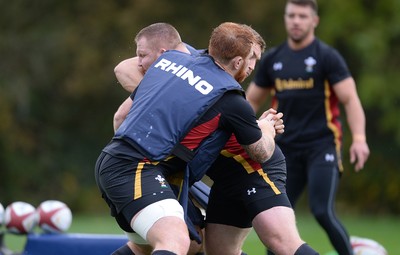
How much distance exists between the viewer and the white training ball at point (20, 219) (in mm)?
8367

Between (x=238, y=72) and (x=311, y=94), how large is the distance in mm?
2746

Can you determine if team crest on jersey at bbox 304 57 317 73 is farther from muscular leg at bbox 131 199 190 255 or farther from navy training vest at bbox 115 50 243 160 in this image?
muscular leg at bbox 131 199 190 255

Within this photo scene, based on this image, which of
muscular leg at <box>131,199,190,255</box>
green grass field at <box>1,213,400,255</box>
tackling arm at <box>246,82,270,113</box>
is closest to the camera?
muscular leg at <box>131,199,190,255</box>

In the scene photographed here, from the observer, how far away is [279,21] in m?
24.2

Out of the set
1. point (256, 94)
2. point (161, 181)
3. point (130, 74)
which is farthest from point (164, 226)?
point (256, 94)

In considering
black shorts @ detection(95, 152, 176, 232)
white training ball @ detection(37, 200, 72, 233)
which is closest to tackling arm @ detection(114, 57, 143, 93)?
black shorts @ detection(95, 152, 176, 232)

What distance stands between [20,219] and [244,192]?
2813 mm

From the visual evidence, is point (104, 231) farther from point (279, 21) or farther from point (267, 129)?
point (279, 21)

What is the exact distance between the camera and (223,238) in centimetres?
654

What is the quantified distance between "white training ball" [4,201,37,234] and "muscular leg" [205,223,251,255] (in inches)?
92.1

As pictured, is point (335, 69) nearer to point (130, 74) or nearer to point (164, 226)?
point (130, 74)

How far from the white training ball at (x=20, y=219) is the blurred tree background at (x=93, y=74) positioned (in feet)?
44.2

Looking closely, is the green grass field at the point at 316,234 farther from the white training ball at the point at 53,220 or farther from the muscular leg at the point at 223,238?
the muscular leg at the point at 223,238

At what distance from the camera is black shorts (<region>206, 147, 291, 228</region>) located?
6152 millimetres
